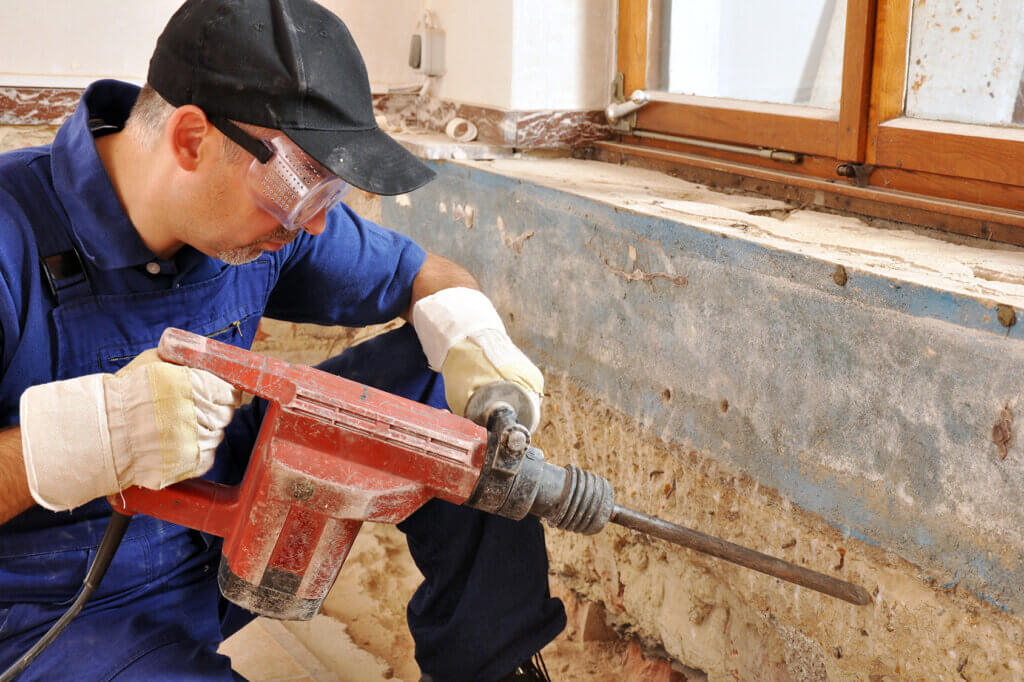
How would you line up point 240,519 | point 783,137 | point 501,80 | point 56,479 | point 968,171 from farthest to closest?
1. point 501,80
2. point 783,137
3. point 968,171
4. point 240,519
5. point 56,479

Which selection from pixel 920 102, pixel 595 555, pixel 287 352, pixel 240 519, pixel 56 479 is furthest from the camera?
pixel 287 352

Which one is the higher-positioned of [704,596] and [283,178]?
[283,178]

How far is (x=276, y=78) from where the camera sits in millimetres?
1182

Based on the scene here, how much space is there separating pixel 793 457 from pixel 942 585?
29 centimetres

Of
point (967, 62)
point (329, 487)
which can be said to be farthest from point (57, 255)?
point (967, 62)

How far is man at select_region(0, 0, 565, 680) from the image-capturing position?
118cm

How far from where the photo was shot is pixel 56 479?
3.76 feet

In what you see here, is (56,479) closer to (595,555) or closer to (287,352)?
(595,555)

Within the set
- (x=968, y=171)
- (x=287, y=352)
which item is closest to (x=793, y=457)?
(x=968, y=171)

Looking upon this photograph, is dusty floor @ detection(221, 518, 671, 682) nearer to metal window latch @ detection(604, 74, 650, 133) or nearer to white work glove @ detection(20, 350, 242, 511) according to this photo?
white work glove @ detection(20, 350, 242, 511)

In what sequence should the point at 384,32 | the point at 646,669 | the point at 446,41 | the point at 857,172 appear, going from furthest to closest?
the point at 384,32, the point at 446,41, the point at 646,669, the point at 857,172

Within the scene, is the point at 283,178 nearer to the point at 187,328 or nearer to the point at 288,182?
the point at 288,182

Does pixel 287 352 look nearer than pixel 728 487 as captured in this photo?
No

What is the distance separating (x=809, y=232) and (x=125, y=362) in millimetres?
1160
